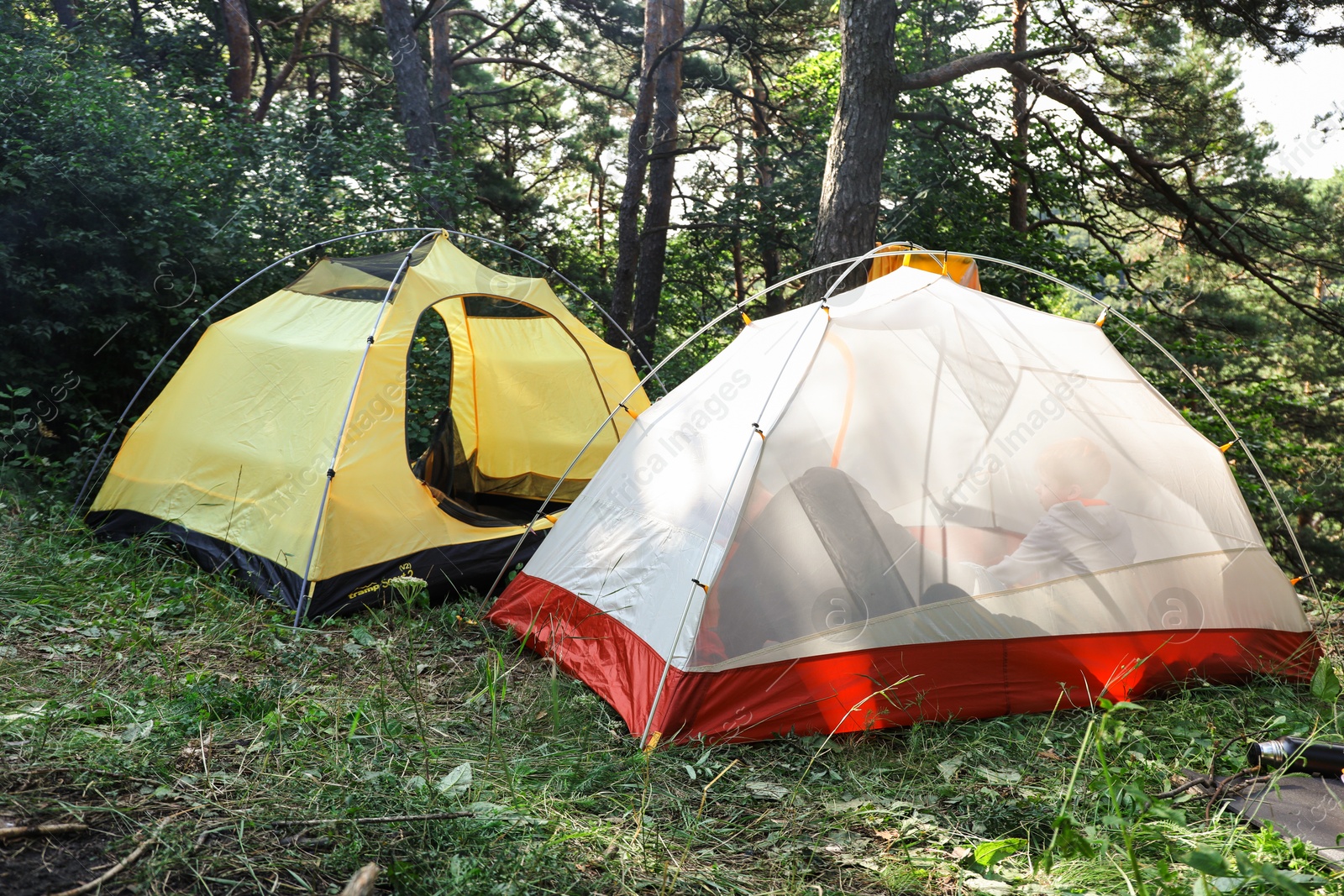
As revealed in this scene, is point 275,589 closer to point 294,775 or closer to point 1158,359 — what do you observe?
point 294,775

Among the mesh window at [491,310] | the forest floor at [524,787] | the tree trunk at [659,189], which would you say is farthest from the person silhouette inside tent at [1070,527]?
the tree trunk at [659,189]

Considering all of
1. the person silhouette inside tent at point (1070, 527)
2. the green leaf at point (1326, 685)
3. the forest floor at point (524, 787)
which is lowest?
the forest floor at point (524, 787)

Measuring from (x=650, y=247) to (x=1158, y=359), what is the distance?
6.98 m

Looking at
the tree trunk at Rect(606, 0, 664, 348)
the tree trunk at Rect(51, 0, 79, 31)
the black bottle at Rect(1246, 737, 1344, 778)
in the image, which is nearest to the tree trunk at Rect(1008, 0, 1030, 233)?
the tree trunk at Rect(606, 0, 664, 348)

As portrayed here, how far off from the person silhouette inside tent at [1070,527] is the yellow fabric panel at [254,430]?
10.1 feet

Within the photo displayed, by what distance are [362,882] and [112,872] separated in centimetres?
54

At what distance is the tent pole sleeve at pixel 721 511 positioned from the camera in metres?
2.88

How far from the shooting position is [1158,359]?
1166 centimetres

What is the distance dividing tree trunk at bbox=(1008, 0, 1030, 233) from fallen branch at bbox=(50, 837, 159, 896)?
27.3 feet

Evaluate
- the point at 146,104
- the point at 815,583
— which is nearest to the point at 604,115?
the point at 146,104

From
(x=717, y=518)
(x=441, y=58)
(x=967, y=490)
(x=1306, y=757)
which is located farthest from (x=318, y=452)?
(x=441, y=58)

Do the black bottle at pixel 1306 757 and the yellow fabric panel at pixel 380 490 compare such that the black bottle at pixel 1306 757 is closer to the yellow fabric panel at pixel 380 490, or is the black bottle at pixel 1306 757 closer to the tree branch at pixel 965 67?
the yellow fabric panel at pixel 380 490

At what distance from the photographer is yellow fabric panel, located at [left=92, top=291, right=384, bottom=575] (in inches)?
166

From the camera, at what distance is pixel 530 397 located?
19.7 ft
